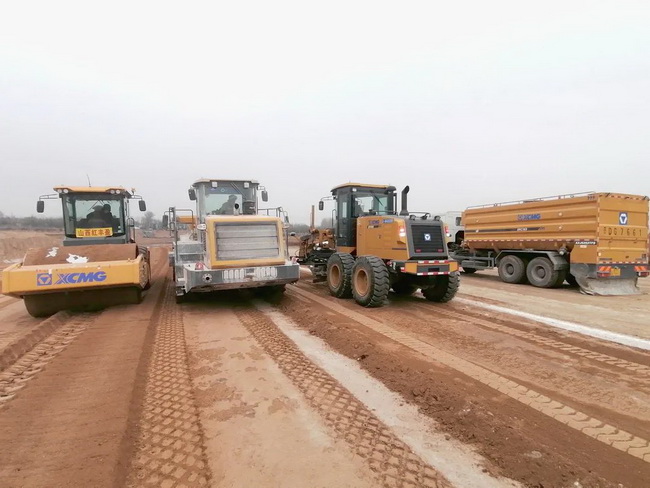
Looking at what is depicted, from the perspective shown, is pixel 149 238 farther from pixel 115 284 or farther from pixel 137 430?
pixel 137 430

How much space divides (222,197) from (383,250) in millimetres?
4069

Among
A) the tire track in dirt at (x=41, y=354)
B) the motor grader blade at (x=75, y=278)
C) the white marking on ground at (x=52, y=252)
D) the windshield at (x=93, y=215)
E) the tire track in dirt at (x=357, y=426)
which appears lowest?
the tire track in dirt at (x=357, y=426)

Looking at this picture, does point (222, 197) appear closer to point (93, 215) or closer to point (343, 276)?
point (343, 276)

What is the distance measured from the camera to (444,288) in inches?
319

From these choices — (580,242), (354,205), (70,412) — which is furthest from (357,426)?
(580,242)

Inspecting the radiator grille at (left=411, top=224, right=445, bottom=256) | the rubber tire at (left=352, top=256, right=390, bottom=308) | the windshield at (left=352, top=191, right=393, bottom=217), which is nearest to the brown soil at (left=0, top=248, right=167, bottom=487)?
the rubber tire at (left=352, top=256, right=390, bottom=308)

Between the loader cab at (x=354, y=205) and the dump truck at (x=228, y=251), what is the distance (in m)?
2.42

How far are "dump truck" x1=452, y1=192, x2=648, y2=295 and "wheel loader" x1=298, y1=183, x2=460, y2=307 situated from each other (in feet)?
15.2

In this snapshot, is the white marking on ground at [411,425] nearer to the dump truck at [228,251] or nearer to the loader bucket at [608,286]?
the dump truck at [228,251]

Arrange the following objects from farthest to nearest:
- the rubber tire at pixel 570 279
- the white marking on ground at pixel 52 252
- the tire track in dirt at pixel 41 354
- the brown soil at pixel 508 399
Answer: the rubber tire at pixel 570 279, the white marking on ground at pixel 52 252, the tire track in dirt at pixel 41 354, the brown soil at pixel 508 399

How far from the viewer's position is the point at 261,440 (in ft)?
9.12

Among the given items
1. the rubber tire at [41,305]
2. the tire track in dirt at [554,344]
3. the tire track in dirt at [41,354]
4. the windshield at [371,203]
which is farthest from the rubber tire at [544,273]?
the rubber tire at [41,305]

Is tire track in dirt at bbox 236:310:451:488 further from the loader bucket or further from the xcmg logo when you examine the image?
the loader bucket

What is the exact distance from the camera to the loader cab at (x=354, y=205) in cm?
984
